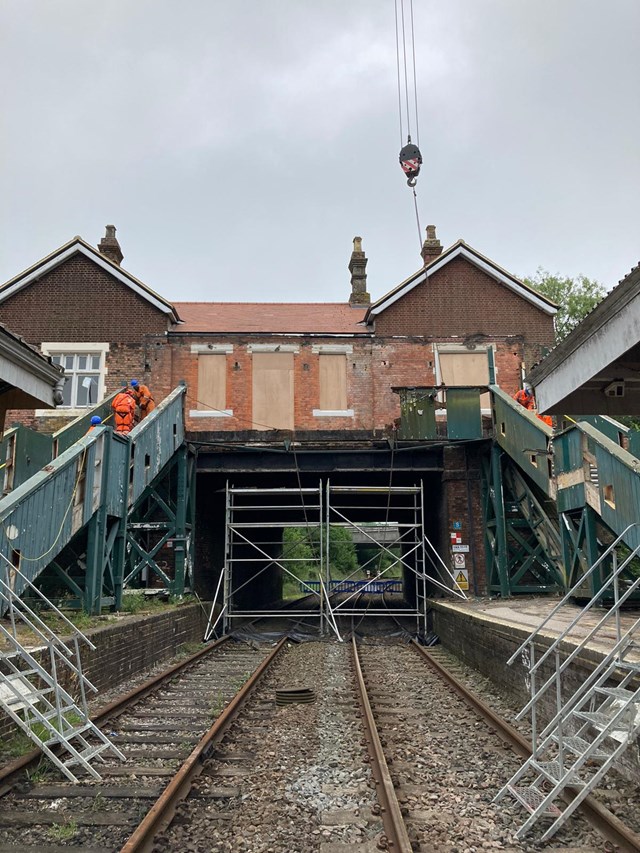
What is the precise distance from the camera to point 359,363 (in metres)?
19.4

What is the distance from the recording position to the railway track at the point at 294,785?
14.2 ft

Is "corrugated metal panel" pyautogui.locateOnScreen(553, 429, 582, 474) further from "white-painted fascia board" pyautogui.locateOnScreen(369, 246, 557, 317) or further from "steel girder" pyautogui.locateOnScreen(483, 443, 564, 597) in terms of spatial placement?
"white-painted fascia board" pyautogui.locateOnScreen(369, 246, 557, 317)

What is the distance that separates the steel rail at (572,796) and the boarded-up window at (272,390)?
9.41 metres

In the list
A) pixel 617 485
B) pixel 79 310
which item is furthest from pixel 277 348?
pixel 617 485

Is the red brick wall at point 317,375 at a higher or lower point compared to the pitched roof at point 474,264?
lower

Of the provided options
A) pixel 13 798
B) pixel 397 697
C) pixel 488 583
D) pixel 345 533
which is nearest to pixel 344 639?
pixel 488 583

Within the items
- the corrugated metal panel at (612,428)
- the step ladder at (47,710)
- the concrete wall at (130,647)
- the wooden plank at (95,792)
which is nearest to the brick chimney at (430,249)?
the corrugated metal panel at (612,428)

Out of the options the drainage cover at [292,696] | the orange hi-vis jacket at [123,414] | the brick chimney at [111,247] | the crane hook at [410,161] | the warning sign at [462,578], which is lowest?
the drainage cover at [292,696]

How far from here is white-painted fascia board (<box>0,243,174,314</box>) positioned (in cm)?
1950

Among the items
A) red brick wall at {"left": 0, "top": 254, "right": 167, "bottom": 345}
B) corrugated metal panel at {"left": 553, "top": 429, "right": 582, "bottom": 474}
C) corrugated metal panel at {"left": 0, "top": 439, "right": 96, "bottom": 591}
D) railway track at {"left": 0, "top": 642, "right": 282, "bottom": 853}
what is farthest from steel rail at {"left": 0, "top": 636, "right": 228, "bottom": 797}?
red brick wall at {"left": 0, "top": 254, "right": 167, "bottom": 345}

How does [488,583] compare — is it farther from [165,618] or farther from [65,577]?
[65,577]

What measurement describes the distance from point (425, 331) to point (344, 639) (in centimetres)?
930

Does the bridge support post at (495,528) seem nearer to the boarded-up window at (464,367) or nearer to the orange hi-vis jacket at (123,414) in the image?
the boarded-up window at (464,367)

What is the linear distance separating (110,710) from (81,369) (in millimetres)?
13683
